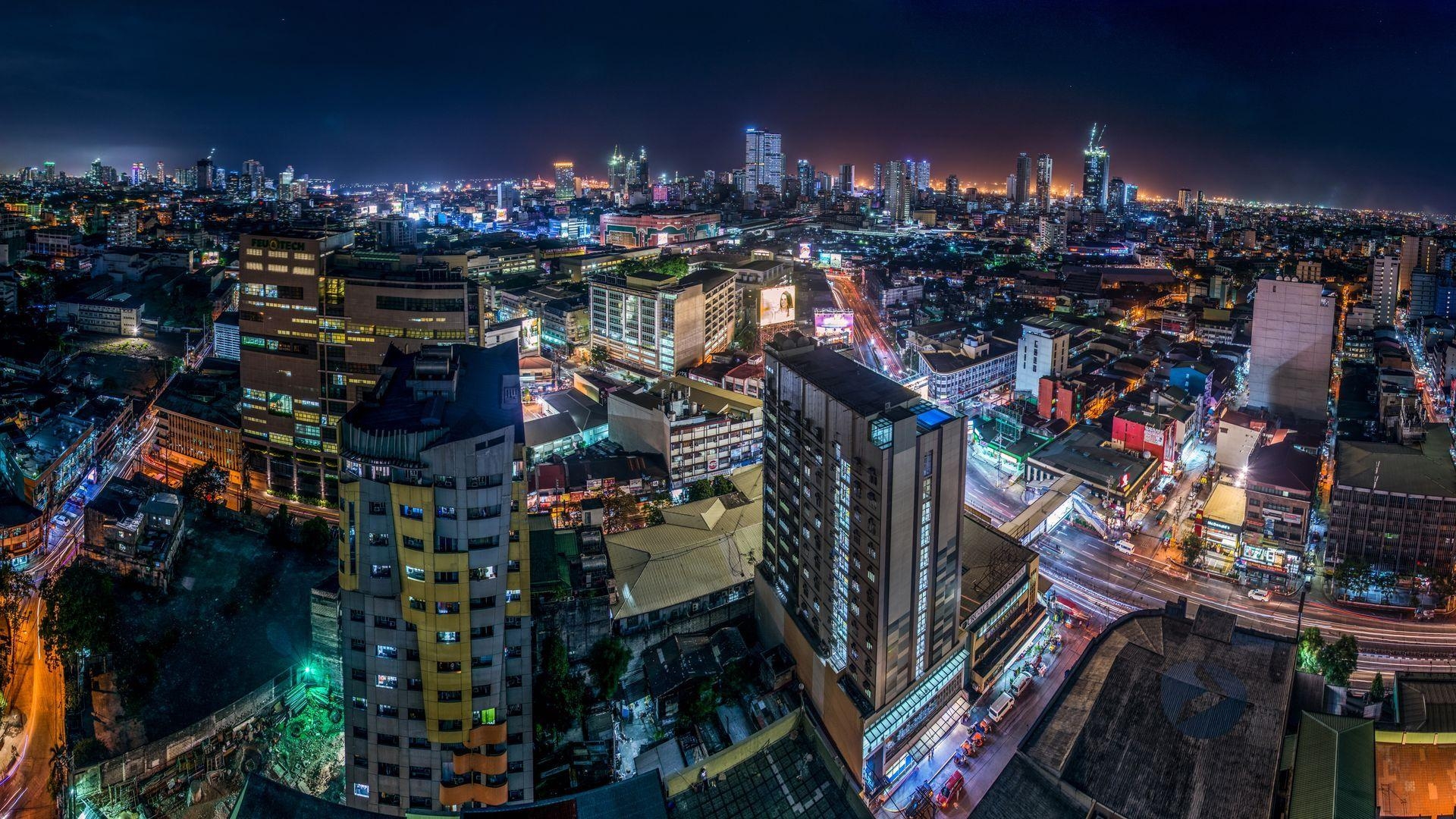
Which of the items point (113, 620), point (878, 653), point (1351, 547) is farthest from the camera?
point (1351, 547)

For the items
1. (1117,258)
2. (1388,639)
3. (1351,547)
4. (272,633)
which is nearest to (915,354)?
(1351,547)

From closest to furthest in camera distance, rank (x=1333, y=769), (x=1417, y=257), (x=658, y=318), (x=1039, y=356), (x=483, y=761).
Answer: (x=483, y=761), (x=1333, y=769), (x=1039, y=356), (x=658, y=318), (x=1417, y=257)

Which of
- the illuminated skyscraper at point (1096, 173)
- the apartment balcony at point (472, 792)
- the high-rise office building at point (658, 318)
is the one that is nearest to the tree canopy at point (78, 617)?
the apartment balcony at point (472, 792)

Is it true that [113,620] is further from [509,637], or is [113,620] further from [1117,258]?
[1117,258]

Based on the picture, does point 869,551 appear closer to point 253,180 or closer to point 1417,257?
point 1417,257

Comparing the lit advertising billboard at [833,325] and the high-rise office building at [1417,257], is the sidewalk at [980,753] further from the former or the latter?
the high-rise office building at [1417,257]

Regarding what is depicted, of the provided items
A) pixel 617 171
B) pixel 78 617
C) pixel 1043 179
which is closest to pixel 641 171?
pixel 617 171

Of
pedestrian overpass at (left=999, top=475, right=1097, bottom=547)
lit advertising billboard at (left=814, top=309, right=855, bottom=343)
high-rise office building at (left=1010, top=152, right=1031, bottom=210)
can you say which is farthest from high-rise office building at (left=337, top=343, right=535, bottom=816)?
high-rise office building at (left=1010, top=152, right=1031, bottom=210)

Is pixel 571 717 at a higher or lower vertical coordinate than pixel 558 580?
lower
